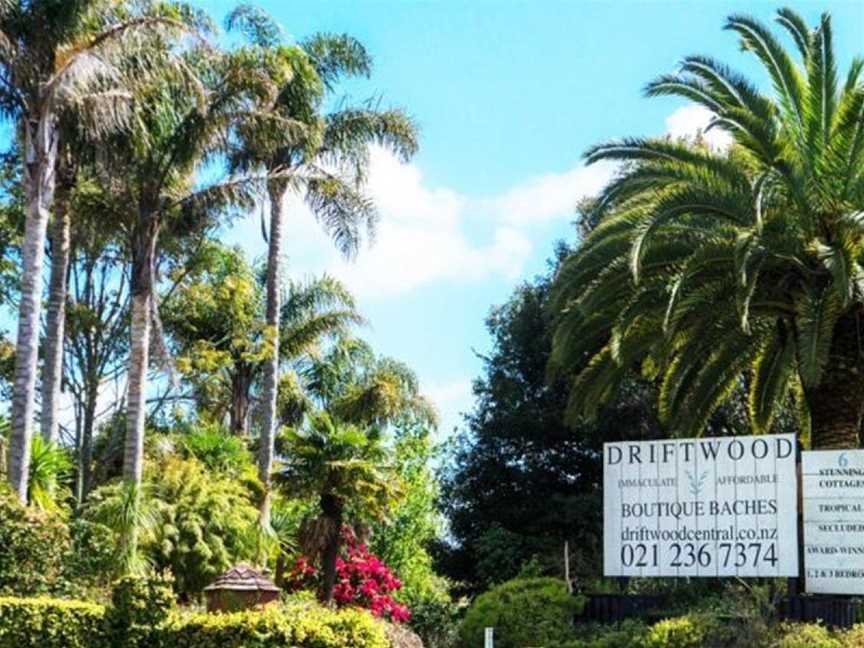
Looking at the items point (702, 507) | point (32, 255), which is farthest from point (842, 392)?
point (32, 255)

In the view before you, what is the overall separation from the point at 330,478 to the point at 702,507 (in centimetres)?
1057

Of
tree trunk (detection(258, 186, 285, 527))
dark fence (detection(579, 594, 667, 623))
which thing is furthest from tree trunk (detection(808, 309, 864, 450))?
tree trunk (detection(258, 186, 285, 527))

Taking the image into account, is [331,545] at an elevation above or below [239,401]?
below

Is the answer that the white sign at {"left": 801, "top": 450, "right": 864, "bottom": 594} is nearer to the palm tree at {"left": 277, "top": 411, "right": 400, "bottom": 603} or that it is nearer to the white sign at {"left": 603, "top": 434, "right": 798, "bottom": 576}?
the white sign at {"left": 603, "top": 434, "right": 798, "bottom": 576}

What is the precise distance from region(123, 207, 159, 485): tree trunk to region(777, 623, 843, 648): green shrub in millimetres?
12397

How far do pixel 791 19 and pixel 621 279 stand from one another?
17.0 ft

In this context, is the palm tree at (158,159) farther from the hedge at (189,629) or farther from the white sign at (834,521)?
the white sign at (834,521)

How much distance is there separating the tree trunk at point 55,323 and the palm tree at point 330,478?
192 inches

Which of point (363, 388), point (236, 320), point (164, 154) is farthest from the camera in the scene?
point (363, 388)

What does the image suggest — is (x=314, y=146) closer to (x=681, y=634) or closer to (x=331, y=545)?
(x=331, y=545)

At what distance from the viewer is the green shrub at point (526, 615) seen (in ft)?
62.0

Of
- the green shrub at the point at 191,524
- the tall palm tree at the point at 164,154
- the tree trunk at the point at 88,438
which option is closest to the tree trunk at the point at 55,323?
the tall palm tree at the point at 164,154

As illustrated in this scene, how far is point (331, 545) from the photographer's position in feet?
89.2

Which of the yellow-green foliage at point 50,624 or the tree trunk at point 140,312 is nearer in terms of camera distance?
the yellow-green foliage at point 50,624
